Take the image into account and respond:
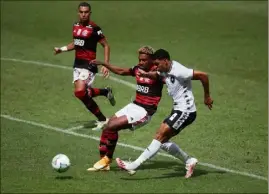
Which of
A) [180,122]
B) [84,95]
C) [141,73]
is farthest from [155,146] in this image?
[84,95]

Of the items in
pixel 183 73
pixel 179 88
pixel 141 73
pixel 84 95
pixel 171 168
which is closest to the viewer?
pixel 183 73

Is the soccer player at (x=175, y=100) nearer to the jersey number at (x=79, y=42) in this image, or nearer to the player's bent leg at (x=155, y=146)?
the player's bent leg at (x=155, y=146)

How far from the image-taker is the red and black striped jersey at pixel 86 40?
17609mm

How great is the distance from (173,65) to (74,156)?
11.1 ft

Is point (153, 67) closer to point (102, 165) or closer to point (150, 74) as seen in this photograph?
point (150, 74)

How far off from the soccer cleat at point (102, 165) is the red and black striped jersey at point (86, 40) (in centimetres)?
430

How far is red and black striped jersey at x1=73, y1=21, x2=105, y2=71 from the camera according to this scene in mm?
17609

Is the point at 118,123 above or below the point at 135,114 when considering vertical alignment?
below

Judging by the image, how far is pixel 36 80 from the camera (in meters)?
22.8

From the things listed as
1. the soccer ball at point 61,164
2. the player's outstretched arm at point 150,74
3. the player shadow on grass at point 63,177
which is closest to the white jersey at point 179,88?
the player's outstretched arm at point 150,74

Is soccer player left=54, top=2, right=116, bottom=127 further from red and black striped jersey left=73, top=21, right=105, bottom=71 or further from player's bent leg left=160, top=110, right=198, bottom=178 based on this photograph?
player's bent leg left=160, top=110, right=198, bottom=178

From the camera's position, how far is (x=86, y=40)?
57.9 ft

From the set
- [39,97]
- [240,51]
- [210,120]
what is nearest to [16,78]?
[39,97]

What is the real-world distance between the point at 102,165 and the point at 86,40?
15.7ft
